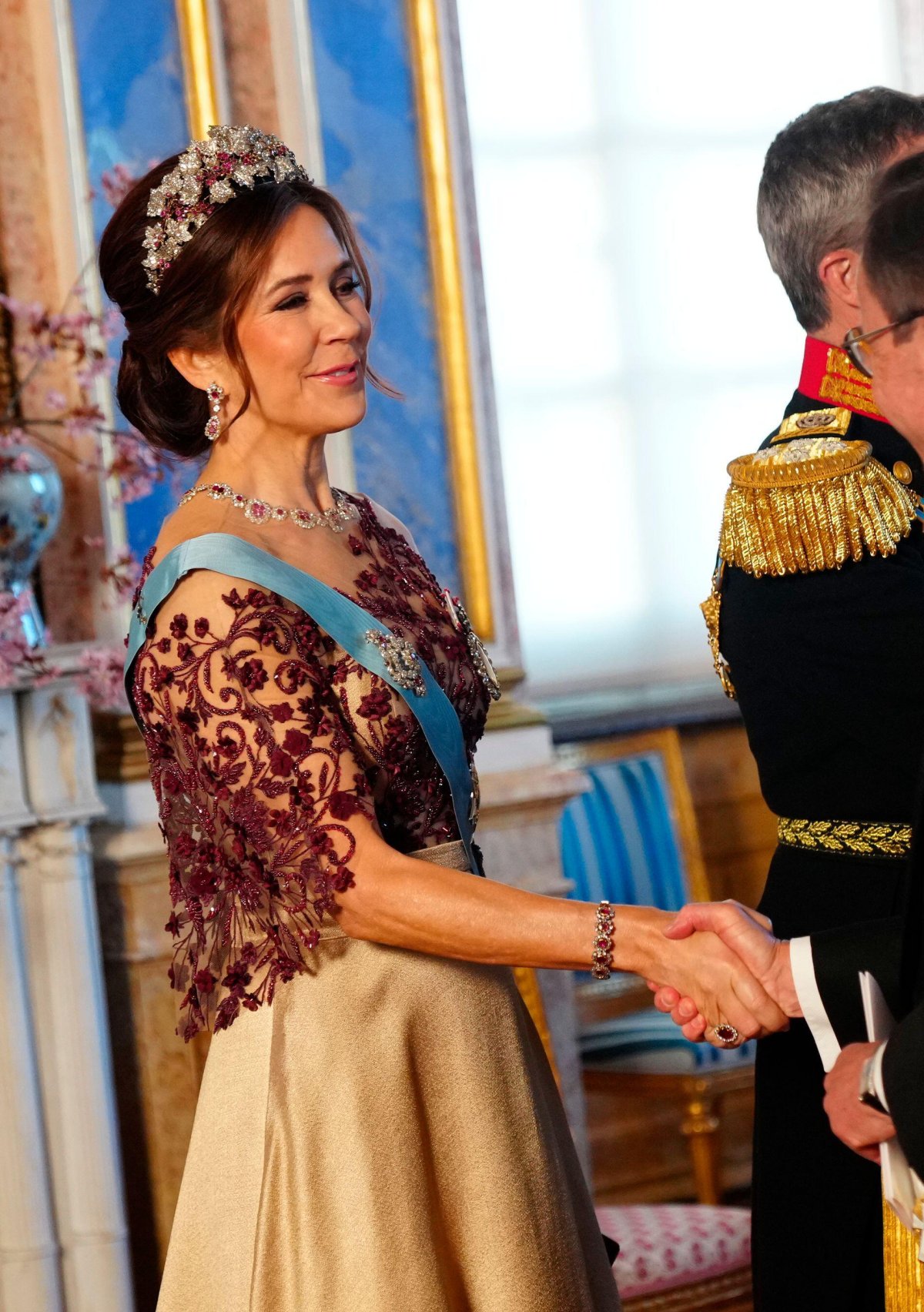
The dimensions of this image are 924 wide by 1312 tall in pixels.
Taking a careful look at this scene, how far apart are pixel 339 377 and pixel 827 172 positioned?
0.57 meters

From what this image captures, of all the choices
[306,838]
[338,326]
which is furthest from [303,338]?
[306,838]

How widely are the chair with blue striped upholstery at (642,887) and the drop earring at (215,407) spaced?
6.52 feet

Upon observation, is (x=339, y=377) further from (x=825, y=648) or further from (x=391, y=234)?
(x=391, y=234)

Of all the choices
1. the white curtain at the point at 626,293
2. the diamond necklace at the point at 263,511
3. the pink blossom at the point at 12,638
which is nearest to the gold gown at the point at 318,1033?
the diamond necklace at the point at 263,511

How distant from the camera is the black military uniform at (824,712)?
66.0 inches

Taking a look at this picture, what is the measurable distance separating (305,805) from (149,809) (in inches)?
59.9

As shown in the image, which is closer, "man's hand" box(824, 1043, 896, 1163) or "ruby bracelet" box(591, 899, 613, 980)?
"man's hand" box(824, 1043, 896, 1163)

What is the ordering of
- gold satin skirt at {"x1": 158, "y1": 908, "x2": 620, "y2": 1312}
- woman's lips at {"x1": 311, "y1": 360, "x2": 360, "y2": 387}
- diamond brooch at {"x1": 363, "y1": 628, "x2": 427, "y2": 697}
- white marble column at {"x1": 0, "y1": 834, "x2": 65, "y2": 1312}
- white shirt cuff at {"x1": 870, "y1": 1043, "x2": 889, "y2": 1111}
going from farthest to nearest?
white marble column at {"x1": 0, "y1": 834, "x2": 65, "y2": 1312}, woman's lips at {"x1": 311, "y1": 360, "x2": 360, "y2": 387}, diamond brooch at {"x1": 363, "y1": 628, "x2": 427, "y2": 697}, gold satin skirt at {"x1": 158, "y1": 908, "x2": 620, "y2": 1312}, white shirt cuff at {"x1": 870, "y1": 1043, "x2": 889, "y2": 1111}

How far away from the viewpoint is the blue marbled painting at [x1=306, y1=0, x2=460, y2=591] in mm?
3344

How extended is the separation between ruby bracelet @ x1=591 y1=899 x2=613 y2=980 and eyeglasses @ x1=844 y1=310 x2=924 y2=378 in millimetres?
573

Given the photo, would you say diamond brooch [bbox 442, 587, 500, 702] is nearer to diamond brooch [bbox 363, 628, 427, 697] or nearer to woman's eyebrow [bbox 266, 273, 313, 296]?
diamond brooch [bbox 363, 628, 427, 697]

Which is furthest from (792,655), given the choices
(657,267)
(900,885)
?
(657,267)

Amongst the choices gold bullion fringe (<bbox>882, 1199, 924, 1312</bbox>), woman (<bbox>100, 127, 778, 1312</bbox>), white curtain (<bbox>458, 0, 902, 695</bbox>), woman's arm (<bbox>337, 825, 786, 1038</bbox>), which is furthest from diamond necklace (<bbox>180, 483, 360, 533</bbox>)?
white curtain (<bbox>458, 0, 902, 695</bbox>)

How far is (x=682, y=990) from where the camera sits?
1670 millimetres
